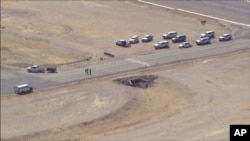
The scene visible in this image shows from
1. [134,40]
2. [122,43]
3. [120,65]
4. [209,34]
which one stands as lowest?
[120,65]

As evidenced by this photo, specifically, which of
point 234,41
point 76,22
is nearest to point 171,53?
point 234,41

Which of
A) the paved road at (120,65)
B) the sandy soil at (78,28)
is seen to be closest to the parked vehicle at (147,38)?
the sandy soil at (78,28)

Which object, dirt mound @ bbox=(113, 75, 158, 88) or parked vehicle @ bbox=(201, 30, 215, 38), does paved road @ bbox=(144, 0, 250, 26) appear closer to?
parked vehicle @ bbox=(201, 30, 215, 38)

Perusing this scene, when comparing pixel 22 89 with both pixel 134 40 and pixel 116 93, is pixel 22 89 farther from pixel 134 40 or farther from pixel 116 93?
pixel 134 40

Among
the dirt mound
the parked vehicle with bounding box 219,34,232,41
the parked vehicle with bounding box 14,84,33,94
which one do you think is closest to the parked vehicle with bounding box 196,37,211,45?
the parked vehicle with bounding box 219,34,232,41

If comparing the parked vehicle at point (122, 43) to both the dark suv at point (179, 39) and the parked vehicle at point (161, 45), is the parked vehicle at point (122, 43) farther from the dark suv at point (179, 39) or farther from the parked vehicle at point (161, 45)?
the dark suv at point (179, 39)

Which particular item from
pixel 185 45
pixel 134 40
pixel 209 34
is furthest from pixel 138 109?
pixel 209 34

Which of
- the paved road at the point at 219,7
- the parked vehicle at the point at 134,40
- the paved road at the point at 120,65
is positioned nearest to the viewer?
the paved road at the point at 120,65
